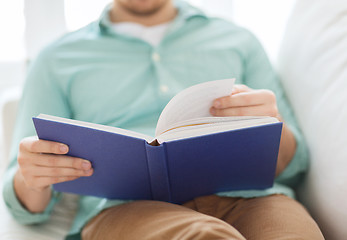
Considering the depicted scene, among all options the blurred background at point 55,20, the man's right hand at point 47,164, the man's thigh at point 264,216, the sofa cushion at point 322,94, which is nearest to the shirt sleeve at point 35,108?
the man's right hand at point 47,164

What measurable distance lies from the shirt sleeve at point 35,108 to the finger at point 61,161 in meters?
0.21

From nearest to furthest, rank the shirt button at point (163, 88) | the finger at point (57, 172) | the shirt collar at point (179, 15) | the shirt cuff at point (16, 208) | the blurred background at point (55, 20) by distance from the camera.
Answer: the finger at point (57, 172) → the shirt cuff at point (16, 208) → the shirt button at point (163, 88) → the shirt collar at point (179, 15) → the blurred background at point (55, 20)

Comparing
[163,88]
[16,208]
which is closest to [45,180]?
[16,208]

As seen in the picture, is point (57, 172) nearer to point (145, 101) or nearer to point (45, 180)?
point (45, 180)

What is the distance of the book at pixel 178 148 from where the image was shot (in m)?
0.62

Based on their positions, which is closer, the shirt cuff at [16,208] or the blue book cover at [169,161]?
the blue book cover at [169,161]

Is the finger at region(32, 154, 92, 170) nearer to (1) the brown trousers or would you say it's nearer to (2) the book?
(2) the book

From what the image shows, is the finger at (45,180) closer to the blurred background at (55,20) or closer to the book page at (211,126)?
the book page at (211,126)

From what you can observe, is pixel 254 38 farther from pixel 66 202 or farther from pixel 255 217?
pixel 66 202

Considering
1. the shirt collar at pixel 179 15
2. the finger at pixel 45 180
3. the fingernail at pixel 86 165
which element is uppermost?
the shirt collar at pixel 179 15

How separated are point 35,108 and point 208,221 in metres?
0.56

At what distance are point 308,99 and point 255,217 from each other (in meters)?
0.39

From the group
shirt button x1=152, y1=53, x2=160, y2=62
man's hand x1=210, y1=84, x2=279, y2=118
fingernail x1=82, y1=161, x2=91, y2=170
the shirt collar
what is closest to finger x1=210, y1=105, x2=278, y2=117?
man's hand x1=210, y1=84, x2=279, y2=118

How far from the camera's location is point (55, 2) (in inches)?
47.8
